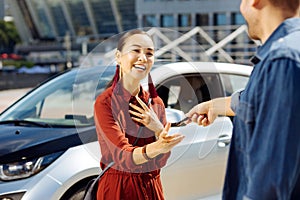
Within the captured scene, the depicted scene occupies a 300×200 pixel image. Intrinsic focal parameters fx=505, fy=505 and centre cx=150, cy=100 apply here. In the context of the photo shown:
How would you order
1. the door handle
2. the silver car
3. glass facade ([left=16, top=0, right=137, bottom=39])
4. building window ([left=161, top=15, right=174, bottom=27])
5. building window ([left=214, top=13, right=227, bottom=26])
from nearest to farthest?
the silver car
the door handle
building window ([left=214, top=13, right=227, bottom=26])
building window ([left=161, top=15, right=174, bottom=27])
glass facade ([left=16, top=0, right=137, bottom=39])

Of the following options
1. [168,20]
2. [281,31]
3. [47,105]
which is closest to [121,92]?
[281,31]

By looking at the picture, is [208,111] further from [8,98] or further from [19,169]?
[8,98]

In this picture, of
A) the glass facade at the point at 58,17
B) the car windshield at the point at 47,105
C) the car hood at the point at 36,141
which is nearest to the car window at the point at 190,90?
the car hood at the point at 36,141

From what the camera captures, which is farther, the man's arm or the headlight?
the headlight

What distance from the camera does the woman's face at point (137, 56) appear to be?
7.15 feet

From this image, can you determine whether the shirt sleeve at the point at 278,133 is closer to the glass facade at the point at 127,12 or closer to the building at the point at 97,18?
the building at the point at 97,18

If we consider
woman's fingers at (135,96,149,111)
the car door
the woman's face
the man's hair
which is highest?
the man's hair

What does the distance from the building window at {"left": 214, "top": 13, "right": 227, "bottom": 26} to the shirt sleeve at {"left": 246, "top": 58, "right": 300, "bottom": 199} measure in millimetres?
51729

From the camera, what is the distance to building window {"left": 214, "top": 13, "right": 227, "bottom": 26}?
2066 inches

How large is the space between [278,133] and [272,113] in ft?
0.19

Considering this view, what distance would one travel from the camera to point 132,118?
220 centimetres

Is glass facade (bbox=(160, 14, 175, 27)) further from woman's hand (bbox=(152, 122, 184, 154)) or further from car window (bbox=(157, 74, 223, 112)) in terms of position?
woman's hand (bbox=(152, 122, 184, 154))

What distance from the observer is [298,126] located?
4.54 ft

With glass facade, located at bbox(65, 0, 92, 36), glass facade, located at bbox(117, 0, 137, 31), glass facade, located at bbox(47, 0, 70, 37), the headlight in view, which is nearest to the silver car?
the headlight
